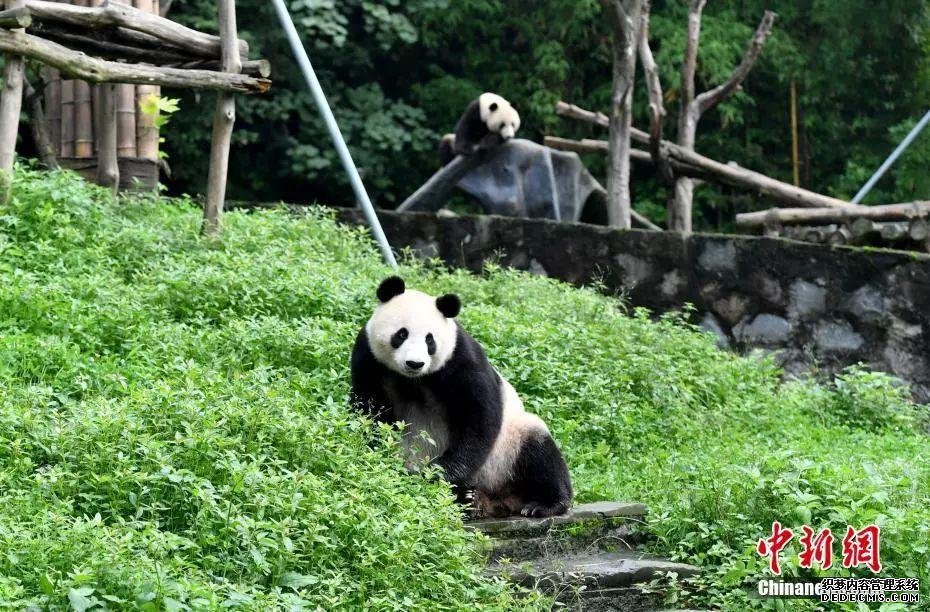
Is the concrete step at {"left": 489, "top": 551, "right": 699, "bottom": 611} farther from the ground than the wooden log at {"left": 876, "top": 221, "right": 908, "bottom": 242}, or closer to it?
closer to it

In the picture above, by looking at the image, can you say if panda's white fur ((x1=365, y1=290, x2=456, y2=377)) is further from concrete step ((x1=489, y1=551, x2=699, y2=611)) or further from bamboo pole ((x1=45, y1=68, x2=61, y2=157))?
bamboo pole ((x1=45, y1=68, x2=61, y2=157))

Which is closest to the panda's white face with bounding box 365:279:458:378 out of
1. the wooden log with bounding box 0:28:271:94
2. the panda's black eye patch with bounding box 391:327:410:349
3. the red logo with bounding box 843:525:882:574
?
the panda's black eye patch with bounding box 391:327:410:349

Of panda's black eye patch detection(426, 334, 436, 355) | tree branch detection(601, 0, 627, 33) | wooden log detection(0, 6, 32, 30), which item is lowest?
panda's black eye patch detection(426, 334, 436, 355)

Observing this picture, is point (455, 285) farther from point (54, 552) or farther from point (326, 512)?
point (54, 552)

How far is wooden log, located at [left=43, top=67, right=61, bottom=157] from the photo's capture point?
436 inches

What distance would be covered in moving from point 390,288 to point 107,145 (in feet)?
16.2

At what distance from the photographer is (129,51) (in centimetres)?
962

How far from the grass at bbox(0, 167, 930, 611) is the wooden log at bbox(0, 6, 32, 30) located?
114cm

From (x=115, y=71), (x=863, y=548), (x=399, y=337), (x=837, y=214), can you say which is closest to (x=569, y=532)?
(x=399, y=337)

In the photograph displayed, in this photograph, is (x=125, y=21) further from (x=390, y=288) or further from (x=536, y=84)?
(x=536, y=84)

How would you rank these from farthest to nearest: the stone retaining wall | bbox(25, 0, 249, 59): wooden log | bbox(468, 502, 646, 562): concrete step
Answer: the stone retaining wall
bbox(25, 0, 249, 59): wooden log
bbox(468, 502, 646, 562): concrete step

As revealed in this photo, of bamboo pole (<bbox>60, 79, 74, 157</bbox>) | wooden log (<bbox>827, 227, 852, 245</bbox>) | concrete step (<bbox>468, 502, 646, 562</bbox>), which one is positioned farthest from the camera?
wooden log (<bbox>827, 227, 852, 245</bbox>)

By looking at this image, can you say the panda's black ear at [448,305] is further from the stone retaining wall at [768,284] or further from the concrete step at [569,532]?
the stone retaining wall at [768,284]

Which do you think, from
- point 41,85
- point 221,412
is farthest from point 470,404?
point 41,85
